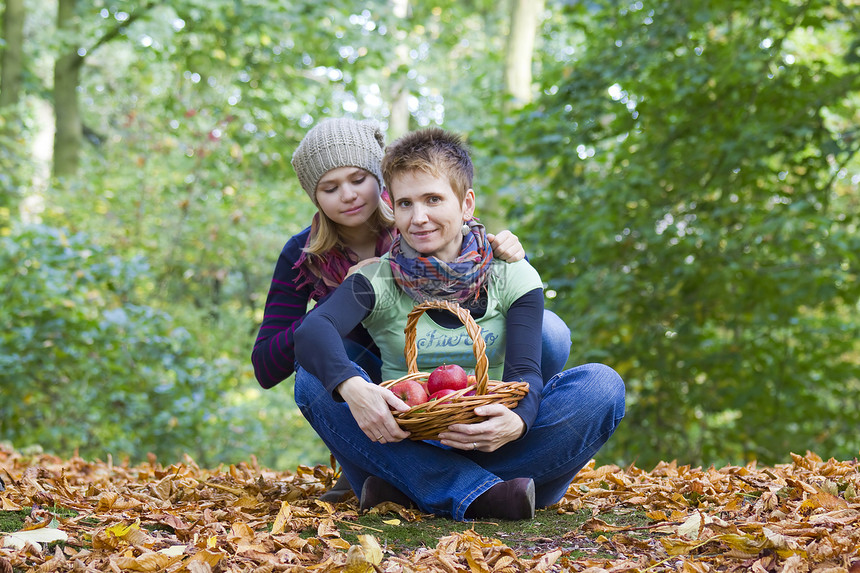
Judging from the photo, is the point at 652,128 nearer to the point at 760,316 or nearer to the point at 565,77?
the point at 565,77

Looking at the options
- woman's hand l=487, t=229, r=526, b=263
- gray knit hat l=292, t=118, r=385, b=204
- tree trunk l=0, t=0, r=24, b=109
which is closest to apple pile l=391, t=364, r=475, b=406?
woman's hand l=487, t=229, r=526, b=263

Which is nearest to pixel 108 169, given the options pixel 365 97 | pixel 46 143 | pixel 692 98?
pixel 365 97

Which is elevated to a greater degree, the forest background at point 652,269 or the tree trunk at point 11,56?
the tree trunk at point 11,56

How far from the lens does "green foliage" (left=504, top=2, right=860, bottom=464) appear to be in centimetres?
486

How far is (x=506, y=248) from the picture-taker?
8.50ft

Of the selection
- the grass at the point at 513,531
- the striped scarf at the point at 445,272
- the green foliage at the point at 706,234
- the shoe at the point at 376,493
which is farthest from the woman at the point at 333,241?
the green foliage at the point at 706,234

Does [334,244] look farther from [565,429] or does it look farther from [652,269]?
[652,269]

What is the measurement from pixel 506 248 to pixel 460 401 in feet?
2.24

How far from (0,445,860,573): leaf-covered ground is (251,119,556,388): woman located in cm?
51

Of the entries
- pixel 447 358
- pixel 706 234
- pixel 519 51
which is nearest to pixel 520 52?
pixel 519 51

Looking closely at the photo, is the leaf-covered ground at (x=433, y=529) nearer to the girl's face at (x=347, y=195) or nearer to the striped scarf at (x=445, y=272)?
the striped scarf at (x=445, y=272)

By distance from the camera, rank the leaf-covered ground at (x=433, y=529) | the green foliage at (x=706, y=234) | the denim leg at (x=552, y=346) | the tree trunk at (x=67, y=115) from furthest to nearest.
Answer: the tree trunk at (x=67, y=115)
the green foliage at (x=706, y=234)
the denim leg at (x=552, y=346)
the leaf-covered ground at (x=433, y=529)

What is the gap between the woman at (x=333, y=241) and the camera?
2.77 metres

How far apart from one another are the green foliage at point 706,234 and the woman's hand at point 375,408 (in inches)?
112
